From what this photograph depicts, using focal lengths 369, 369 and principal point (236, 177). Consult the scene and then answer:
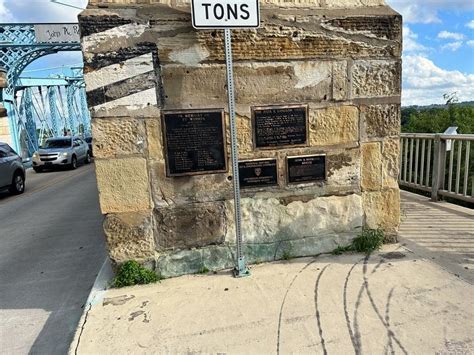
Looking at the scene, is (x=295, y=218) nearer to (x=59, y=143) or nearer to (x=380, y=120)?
(x=380, y=120)

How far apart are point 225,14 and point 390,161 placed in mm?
2368

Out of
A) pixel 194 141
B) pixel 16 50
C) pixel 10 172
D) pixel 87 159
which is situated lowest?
pixel 87 159

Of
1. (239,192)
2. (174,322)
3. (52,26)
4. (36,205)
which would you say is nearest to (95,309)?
(174,322)

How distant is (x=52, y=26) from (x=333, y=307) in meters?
20.6

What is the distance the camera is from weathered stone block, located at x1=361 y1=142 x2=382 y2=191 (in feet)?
13.2

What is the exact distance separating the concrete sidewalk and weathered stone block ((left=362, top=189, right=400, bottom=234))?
52 centimetres

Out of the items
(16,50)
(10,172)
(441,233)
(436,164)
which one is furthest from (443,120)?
(16,50)

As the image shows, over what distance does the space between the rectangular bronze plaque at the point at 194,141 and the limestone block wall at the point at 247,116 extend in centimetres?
8

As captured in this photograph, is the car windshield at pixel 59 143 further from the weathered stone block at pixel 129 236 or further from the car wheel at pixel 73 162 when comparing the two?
the weathered stone block at pixel 129 236

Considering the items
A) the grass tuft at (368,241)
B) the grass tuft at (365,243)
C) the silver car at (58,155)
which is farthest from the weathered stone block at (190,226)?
the silver car at (58,155)

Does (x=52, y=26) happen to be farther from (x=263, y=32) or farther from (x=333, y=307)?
(x=333, y=307)

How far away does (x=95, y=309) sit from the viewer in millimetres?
3133

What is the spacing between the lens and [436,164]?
20.4ft

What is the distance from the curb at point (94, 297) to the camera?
2.71m
